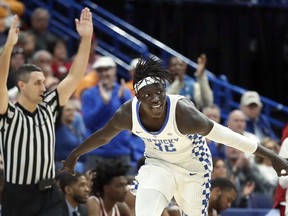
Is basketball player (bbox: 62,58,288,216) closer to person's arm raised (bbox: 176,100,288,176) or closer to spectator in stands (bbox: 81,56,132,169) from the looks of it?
person's arm raised (bbox: 176,100,288,176)

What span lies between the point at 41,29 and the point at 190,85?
7.84 feet

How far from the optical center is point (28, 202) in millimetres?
7676

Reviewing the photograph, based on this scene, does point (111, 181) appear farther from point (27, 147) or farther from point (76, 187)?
point (27, 147)

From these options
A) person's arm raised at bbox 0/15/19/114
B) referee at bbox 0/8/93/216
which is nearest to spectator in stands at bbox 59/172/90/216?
referee at bbox 0/8/93/216

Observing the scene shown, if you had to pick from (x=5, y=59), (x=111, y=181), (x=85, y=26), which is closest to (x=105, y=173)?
(x=111, y=181)

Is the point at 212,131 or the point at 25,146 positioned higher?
the point at 212,131

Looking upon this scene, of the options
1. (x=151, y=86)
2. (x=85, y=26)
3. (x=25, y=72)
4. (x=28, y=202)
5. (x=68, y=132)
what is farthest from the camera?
(x=68, y=132)

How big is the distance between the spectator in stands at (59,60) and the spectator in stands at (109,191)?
3.03 metres

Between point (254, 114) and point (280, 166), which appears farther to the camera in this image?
point (254, 114)

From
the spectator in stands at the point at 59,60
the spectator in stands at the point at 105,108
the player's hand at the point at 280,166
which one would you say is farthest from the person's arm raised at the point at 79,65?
the spectator in stands at the point at 59,60

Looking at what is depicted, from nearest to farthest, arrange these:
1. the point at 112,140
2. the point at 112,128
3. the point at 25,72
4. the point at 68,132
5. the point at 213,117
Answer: the point at 112,128 → the point at 25,72 → the point at 68,132 → the point at 112,140 → the point at 213,117

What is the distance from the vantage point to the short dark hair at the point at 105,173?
29.7 ft

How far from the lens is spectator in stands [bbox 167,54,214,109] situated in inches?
441

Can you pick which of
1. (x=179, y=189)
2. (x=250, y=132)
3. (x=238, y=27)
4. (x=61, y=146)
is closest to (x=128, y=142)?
(x=61, y=146)
